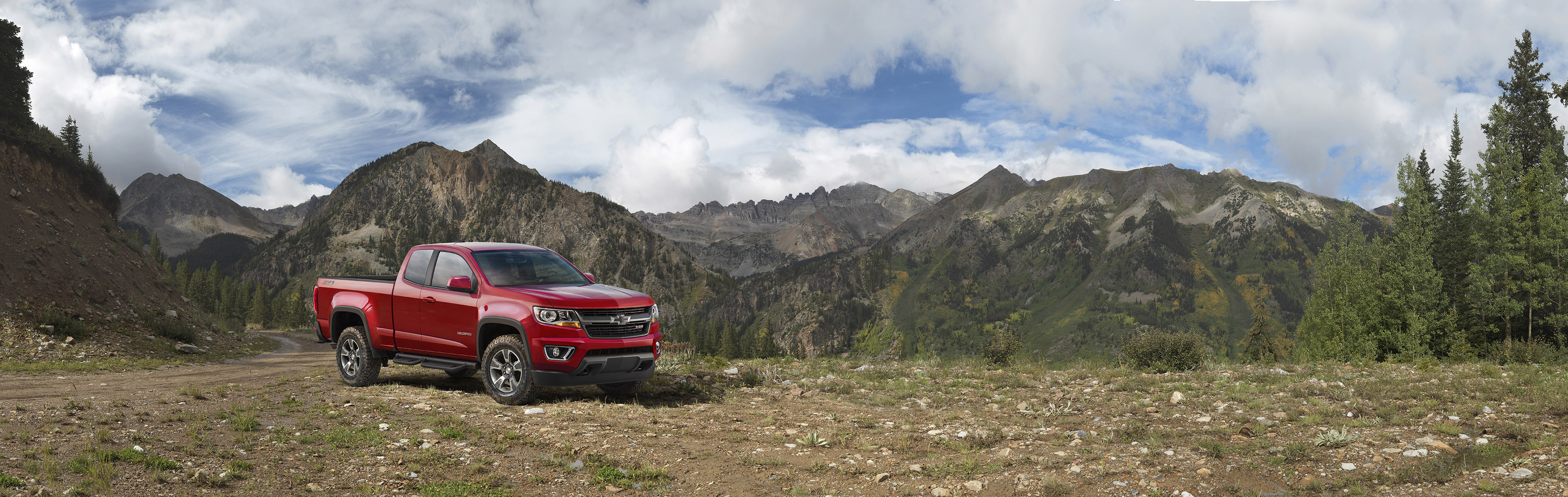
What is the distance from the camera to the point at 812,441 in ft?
30.2

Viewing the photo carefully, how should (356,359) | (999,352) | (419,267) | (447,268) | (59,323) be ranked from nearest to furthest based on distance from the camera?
(447,268), (419,267), (356,359), (999,352), (59,323)

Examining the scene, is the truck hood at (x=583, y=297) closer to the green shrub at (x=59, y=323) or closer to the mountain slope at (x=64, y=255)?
the green shrub at (x=59, y=323)

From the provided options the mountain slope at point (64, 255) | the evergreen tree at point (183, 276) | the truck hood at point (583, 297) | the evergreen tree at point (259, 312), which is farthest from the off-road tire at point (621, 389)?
the evergreen tree at point (259, 312)

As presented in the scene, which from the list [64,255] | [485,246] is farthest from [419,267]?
[64,255]

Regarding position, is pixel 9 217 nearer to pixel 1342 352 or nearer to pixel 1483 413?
pixel 1483 413

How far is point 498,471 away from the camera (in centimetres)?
755

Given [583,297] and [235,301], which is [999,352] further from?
[235,301]

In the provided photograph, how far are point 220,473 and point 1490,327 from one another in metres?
53.8

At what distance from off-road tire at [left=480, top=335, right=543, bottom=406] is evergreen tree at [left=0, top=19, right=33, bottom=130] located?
4345 centimetres

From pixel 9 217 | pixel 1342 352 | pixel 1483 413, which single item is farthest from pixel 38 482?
pixel 1342 352

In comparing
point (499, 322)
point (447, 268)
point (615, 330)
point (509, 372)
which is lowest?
point (509, 372)

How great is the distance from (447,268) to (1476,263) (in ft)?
183

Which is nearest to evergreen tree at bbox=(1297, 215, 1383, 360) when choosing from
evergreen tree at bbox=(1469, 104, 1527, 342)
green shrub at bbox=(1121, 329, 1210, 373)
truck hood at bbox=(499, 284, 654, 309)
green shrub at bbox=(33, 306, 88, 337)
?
evergreen tree at bbox=(1469, 104, 1527, 342)

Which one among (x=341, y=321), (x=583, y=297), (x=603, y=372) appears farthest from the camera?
(x=341, y=321)
